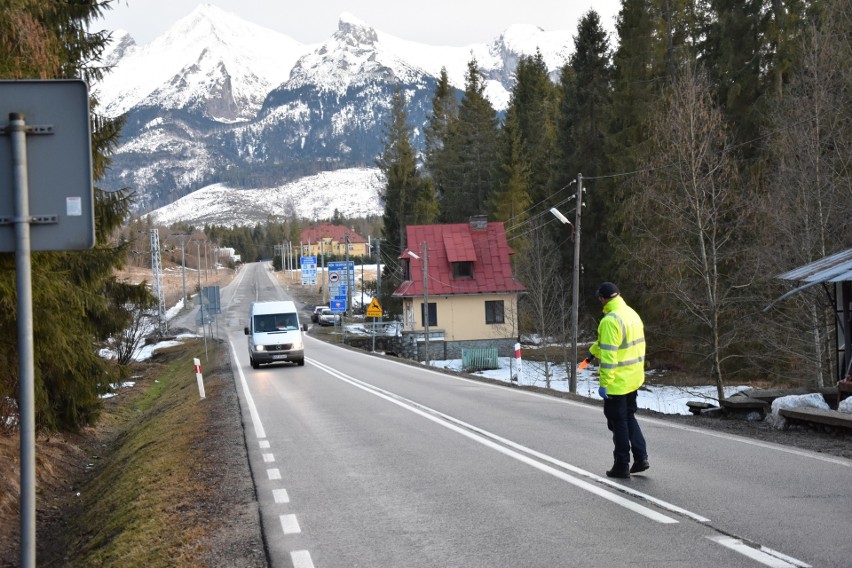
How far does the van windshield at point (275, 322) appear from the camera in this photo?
33.0 meters

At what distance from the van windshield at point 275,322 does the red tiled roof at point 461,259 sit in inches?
1015

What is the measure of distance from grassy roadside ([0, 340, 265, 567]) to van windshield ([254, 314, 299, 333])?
37.5 feet

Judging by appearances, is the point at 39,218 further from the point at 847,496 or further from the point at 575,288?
the point at 575,288

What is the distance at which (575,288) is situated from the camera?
99.5 ft

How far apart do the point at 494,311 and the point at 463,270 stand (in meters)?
3.52

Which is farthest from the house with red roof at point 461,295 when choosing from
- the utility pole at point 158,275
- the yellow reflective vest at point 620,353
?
the yellow reflective vest at point 620,353

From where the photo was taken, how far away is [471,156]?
79.9 metres

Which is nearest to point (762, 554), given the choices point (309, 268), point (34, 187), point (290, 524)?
point (290, 524)

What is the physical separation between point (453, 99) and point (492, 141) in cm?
1514

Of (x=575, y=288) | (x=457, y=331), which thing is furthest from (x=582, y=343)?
(x=575, y=288)

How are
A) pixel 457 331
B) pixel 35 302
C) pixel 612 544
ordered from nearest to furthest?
pixel 612 544 → pixel 35 302 → pixel 457 331

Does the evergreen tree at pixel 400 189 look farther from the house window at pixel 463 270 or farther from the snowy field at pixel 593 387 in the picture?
the snowy field at pixel 593 387

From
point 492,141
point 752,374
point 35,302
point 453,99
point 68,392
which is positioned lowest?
point 752,374

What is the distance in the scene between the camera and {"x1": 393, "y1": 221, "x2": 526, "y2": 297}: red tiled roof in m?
59.4
